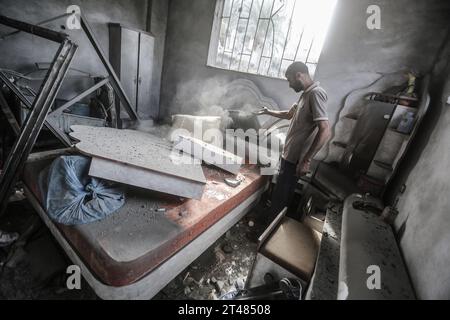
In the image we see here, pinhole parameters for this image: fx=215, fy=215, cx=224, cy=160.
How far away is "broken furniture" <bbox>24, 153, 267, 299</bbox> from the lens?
128cm

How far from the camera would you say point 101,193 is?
163 cm

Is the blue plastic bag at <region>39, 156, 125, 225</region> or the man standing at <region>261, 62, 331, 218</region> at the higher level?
the man standing at <region>261, 62, 331, 218</region>

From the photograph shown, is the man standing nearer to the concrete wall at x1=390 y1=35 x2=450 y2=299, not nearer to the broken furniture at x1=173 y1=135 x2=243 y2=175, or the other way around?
the broken furniture at x1=173 y1=135 x2=243 y2=175

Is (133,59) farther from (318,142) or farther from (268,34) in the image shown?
(318,142)

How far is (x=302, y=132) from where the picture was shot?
2471 mm

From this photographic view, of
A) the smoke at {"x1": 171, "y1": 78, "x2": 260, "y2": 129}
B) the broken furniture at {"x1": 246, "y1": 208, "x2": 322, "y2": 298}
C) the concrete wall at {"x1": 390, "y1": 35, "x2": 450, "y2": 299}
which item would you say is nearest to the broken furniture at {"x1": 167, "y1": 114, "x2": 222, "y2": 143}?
the smoke at {"x1": 171, "y1": 78, "x2": 260, "y2": 129}

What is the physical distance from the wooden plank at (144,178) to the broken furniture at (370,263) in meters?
1.16

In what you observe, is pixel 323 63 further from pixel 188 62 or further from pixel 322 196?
pixel 188 62

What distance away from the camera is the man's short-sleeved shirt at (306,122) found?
2269 millimetres

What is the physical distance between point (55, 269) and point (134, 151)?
3.63 ft

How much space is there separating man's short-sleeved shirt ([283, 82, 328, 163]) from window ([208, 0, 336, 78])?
186 cm

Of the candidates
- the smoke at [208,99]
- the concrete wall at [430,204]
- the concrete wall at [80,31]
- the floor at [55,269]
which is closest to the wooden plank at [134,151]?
the floor at [55,269]
